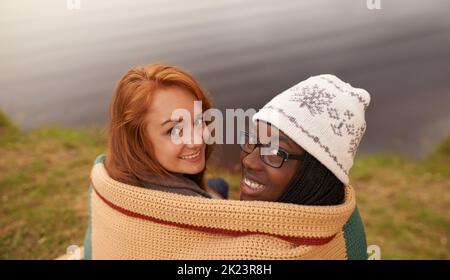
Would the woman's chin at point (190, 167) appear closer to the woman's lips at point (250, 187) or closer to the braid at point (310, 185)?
the woman's lips at point (250, 187)

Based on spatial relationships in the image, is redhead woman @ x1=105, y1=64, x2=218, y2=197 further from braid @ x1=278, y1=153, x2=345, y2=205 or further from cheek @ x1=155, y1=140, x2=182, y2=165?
braid @ x1=278, y1=153, x2=345, y2=205

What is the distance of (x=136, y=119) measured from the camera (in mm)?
1197

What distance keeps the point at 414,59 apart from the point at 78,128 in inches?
88.5

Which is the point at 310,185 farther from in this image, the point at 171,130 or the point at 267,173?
the point at 171,130

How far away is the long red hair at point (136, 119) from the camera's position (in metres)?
1.19

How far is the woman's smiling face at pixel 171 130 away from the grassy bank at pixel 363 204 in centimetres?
98

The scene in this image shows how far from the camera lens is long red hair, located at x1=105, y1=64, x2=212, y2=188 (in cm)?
119

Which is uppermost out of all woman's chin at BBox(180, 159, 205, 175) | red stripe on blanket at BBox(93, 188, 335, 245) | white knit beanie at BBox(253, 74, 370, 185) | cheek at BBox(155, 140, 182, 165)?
white knit beanie at BBox(253, 74, 370, 185)

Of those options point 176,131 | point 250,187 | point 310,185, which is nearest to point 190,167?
point 176,131

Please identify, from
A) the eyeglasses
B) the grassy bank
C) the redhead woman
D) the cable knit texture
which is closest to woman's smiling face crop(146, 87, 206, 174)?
the redhead woman

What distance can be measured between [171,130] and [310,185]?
443mm

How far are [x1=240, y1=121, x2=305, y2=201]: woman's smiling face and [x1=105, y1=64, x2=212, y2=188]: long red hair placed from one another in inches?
11.1
